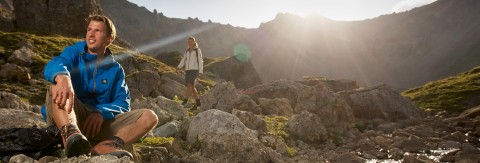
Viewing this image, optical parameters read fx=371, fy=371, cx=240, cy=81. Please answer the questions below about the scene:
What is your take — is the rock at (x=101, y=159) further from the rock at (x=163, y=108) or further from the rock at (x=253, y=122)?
the rock at (x=253, y=122)

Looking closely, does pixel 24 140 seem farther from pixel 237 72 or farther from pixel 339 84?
pixel 237 72

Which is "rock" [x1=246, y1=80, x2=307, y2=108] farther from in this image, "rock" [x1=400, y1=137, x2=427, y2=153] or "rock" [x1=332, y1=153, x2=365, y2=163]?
"rock" [x1=332, y1=153, x2=365, y2=163]

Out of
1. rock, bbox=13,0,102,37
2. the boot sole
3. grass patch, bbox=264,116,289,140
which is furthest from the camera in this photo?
rock, bbox=13,0,102,37

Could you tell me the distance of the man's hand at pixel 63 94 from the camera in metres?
5.52

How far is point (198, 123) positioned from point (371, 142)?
11.4 meters

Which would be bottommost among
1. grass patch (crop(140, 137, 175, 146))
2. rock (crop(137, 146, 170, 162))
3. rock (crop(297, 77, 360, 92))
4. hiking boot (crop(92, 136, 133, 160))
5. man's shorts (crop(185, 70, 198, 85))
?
rock (crop(297, 77, 360, 92))

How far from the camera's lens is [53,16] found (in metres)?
56.7

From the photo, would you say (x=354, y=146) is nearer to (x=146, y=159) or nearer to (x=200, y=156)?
(x=200, y=156)

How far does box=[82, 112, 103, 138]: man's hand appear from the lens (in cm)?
636

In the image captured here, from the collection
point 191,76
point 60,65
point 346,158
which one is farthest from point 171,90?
point 60,65

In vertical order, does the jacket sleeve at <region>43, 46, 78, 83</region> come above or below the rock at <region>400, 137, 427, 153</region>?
above

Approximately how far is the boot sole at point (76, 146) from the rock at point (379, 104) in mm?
28820

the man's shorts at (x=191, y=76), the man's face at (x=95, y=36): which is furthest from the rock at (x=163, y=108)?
the man's face at (x=95, y=36)

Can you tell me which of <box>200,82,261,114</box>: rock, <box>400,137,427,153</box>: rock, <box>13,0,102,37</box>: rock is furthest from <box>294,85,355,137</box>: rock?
<box>13,0,102,37</box>: rock
